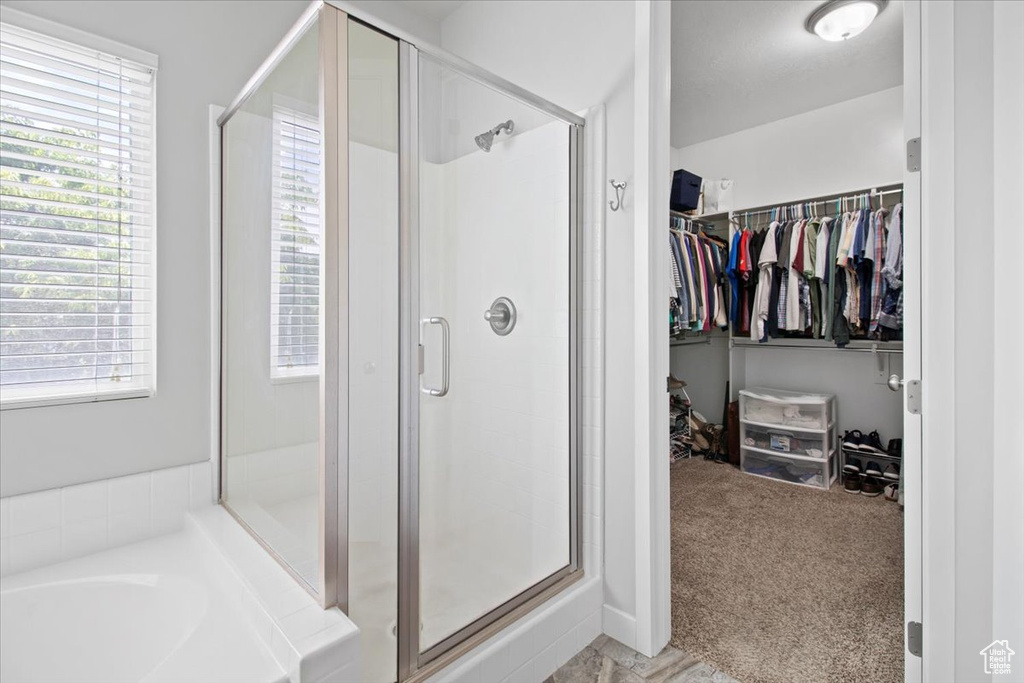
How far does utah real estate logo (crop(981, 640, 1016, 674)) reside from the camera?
3.92 ft

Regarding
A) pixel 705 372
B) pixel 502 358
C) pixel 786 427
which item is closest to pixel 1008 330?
pixel 502 358

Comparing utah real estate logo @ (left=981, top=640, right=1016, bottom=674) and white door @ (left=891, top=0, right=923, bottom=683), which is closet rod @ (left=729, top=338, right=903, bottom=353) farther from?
utah real estate logo @ (left=981, top=640, right=1016, bottom=674)

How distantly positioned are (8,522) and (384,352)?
50.9 inches

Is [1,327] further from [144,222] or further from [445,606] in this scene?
[445,606]

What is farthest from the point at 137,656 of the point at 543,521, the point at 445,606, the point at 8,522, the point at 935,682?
the point at 935,682

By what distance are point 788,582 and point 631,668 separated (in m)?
1.00

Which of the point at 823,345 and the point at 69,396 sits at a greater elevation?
the point at 823,345

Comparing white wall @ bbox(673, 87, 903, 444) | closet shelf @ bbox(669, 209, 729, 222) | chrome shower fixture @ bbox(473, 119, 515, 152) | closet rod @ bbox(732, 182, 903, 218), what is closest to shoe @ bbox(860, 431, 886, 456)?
white wall @ bbox(673, 87, 903, 444)

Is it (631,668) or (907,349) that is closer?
(907,349)

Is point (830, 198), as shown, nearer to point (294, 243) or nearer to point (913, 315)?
point (913, 315)

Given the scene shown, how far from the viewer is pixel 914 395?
1.38m

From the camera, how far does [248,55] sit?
1881 mm

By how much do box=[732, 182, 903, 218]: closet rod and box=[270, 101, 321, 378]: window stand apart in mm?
3407

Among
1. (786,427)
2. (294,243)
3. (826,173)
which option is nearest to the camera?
(294,243)
